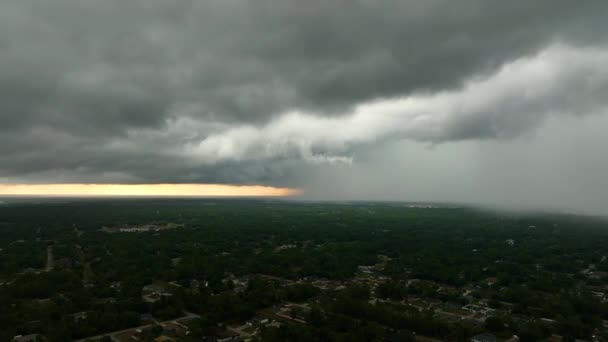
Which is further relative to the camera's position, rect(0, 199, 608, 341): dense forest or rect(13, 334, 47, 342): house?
rect(0, 199, 608, 341): dense forest

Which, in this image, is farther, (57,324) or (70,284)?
(70,284)

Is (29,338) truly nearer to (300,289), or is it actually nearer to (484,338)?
(300,289)

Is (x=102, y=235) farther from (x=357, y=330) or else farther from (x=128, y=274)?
(x=357, y=330)

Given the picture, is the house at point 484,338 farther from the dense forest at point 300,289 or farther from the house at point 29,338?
the house at point 29,338

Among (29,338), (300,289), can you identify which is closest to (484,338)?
(300,289)

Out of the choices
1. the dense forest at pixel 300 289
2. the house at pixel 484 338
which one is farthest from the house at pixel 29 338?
the house at pixel 484 338

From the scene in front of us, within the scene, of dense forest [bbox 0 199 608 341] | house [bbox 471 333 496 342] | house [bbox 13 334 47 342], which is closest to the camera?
house [bbox 13 334 47 342]

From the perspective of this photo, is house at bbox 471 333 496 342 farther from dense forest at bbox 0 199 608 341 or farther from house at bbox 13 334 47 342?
house at bbox 13 334 47 342

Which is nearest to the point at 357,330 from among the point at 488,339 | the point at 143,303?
the point at 488,339

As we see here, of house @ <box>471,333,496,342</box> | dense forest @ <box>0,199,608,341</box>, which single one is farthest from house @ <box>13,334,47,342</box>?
house @ <box>471,333,496,342</box>

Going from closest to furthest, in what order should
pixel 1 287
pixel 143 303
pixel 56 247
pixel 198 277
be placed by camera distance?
1. pixel 143 303
2. pixel 1 287
3. pixel 198 277
4. pixel 56 247

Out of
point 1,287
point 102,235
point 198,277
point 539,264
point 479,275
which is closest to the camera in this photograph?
point 1,287
